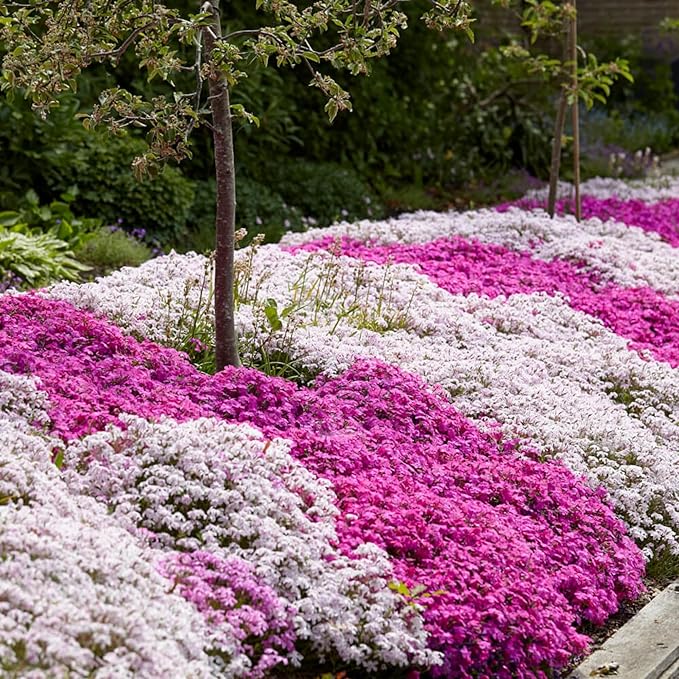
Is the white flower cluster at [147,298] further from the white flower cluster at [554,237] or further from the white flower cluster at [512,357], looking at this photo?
the white flower cluster at [554,237]

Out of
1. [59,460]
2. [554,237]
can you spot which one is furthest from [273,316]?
[554,237]

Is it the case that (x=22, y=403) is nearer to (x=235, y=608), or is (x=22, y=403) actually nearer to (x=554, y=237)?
(x=235, y=608)

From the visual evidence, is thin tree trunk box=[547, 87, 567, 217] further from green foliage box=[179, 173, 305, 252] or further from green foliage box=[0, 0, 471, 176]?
green foliage box=[0, 0, 471, 176]

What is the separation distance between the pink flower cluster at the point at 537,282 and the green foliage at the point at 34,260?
5.71 feet

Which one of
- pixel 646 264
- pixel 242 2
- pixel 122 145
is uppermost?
pixel 242 2

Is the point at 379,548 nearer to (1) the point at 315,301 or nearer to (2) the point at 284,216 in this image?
(1) the point at 315,301

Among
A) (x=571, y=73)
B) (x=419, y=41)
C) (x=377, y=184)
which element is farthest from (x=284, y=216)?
(x=419, y=41)

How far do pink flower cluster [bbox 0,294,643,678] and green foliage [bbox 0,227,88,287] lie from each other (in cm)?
194

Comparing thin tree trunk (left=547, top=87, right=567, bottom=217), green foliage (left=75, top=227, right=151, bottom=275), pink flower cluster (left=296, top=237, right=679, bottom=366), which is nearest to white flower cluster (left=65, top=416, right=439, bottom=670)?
pink flower cluster (left=296, top=237, right=679, bottom=366)

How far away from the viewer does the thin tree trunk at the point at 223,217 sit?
525 cm

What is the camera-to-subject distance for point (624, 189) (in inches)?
529

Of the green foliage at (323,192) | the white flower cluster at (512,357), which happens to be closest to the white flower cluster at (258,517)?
the white flower cluster at (512,357)

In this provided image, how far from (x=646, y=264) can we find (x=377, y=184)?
4.37 metres

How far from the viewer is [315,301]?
688 cm
